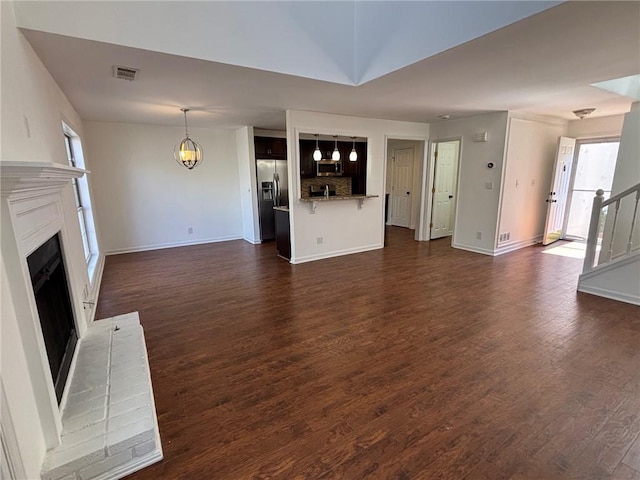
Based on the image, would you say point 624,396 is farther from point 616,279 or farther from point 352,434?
point 616,279

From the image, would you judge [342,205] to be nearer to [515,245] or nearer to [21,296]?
[515,245]

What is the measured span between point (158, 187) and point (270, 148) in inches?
91.9

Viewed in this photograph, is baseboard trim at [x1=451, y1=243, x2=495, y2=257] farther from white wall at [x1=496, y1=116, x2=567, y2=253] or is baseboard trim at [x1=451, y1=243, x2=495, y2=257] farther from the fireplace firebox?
the fireplace firebox

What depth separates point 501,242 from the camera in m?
5.43

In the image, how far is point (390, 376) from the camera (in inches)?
88.4

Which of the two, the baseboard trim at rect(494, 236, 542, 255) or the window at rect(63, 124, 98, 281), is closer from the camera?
the window at rect(63, 124, 98, 281)

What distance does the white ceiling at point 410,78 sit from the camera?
2.12 meters

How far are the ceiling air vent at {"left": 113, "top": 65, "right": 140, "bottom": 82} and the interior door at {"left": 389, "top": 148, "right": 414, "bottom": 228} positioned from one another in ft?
20.4

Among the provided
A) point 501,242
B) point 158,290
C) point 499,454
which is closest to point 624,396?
point 499,454

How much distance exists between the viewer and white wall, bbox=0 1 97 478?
4.06ft

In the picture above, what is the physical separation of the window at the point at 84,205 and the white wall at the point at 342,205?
2.88 m

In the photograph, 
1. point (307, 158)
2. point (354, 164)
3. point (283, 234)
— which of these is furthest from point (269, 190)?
point (354, 164)

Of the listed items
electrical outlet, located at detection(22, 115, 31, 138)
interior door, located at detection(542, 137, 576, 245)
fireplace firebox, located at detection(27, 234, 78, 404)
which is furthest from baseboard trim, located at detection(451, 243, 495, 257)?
electrical outlet, located at detection(22, 115, 31, 138)

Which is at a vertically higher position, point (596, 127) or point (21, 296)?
point (596, 127)
